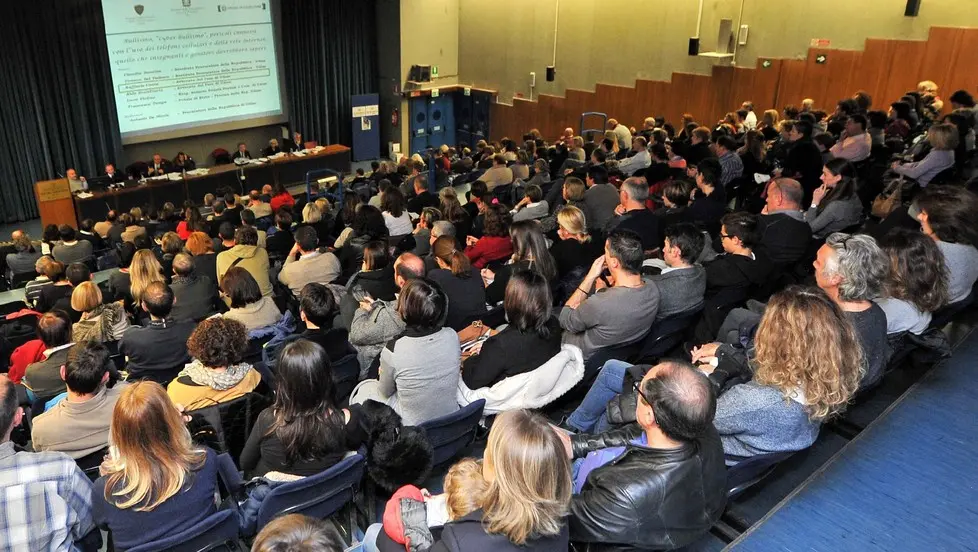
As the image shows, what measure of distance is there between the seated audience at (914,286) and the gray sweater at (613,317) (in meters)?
1.09

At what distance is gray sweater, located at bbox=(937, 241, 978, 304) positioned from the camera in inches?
141

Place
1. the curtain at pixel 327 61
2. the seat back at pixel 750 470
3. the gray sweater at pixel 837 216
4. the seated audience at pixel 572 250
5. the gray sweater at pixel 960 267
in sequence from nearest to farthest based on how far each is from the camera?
the seat back at pixel 750 470, the gray sweater at pixel 960 267, the seated audience at pixel 572 250, the gray sweater at pixel 837 216, the curtain at pixel 327 61

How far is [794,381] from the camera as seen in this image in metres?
2.45

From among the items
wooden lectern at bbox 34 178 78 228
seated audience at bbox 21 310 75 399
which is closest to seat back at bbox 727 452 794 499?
seated audience at bbox 21 310 75 399

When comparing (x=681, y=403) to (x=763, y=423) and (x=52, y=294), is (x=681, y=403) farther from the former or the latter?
(x=52, y=294)

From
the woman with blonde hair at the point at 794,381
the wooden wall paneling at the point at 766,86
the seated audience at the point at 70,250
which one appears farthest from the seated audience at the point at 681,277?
the wooden wall paneling at the point at 766,86

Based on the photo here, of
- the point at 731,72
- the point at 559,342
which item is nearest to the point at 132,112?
the point at 731,72

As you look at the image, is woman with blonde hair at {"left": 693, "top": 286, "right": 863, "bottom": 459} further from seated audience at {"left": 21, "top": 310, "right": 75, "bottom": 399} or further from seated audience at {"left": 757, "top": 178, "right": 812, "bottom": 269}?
seated audience at {"left": 21, "top": 310, "right": 75, "bottom": 399}

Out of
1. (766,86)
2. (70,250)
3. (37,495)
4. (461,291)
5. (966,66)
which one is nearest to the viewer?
(37,495)

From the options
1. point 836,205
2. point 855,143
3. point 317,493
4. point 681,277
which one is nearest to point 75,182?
point 317,493

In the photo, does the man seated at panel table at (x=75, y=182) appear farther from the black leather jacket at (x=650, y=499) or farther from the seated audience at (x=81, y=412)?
the black leather jacket at (x=650, y=499)

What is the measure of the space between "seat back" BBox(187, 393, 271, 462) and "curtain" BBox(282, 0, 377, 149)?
479 inches

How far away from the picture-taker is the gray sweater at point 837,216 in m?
5.33

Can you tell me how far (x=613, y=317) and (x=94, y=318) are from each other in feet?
11.5
